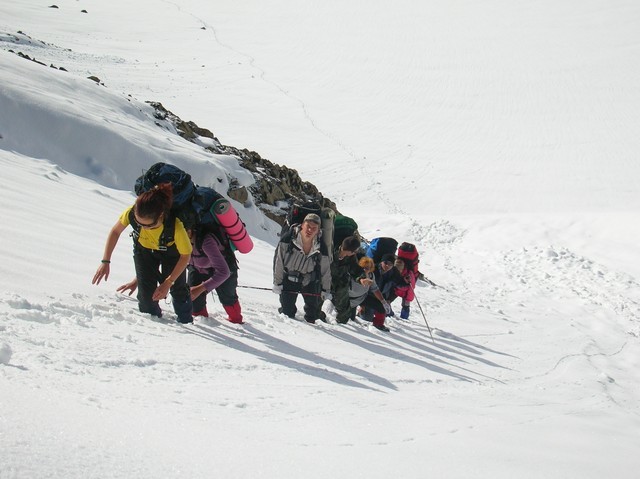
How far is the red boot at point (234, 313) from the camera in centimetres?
517

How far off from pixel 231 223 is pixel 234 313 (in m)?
0.99

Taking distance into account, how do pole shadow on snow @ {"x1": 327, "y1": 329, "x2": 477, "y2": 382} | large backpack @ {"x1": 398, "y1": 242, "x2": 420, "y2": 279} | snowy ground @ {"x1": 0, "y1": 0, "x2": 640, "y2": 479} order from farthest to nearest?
large backpack @ {"x1": 398, "y1": 242, "x2": 420, "y2": 279} < pole shadow on snow @ {"x1": 327, "y1": 329, "x2": 477, "y2": 382} < snowy ground @ {"x1": 0, "y1": 0, "x2": 640, "y2": 479}

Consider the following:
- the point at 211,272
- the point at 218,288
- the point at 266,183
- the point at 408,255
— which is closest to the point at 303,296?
the point at 218,288

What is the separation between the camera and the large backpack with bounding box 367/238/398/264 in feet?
25.2

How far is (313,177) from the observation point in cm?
2602

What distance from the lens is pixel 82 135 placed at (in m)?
10.6

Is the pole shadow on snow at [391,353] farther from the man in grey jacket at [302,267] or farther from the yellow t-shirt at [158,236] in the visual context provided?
the yellow t-shirt at [158,236]

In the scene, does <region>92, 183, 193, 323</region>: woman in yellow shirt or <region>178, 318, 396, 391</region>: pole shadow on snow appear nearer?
<region>92, 183, 193, 323</region>: woman in yellow shirt

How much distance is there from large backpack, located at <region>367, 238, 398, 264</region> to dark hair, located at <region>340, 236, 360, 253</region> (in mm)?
1256

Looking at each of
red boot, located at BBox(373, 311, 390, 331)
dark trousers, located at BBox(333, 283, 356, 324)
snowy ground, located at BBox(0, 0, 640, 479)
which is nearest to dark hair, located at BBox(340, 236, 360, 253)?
dark trousers, located at BBox(333, 283, 356, 324)

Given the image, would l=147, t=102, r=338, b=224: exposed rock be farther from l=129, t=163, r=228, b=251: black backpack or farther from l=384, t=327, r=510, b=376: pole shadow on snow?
l=129, t=163, r=228, b=251: black backpack

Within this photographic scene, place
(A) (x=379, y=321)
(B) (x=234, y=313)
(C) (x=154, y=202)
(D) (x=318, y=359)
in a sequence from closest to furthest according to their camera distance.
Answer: (C) (x=154, y=202) < (D) (x=318, y=359) < (B) (x=234, y=313) < (A) (x=379, y=321)

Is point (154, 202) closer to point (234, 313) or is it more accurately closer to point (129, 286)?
point (129, 286)

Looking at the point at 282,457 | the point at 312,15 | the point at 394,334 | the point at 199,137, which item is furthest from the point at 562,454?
the point at 312,15
